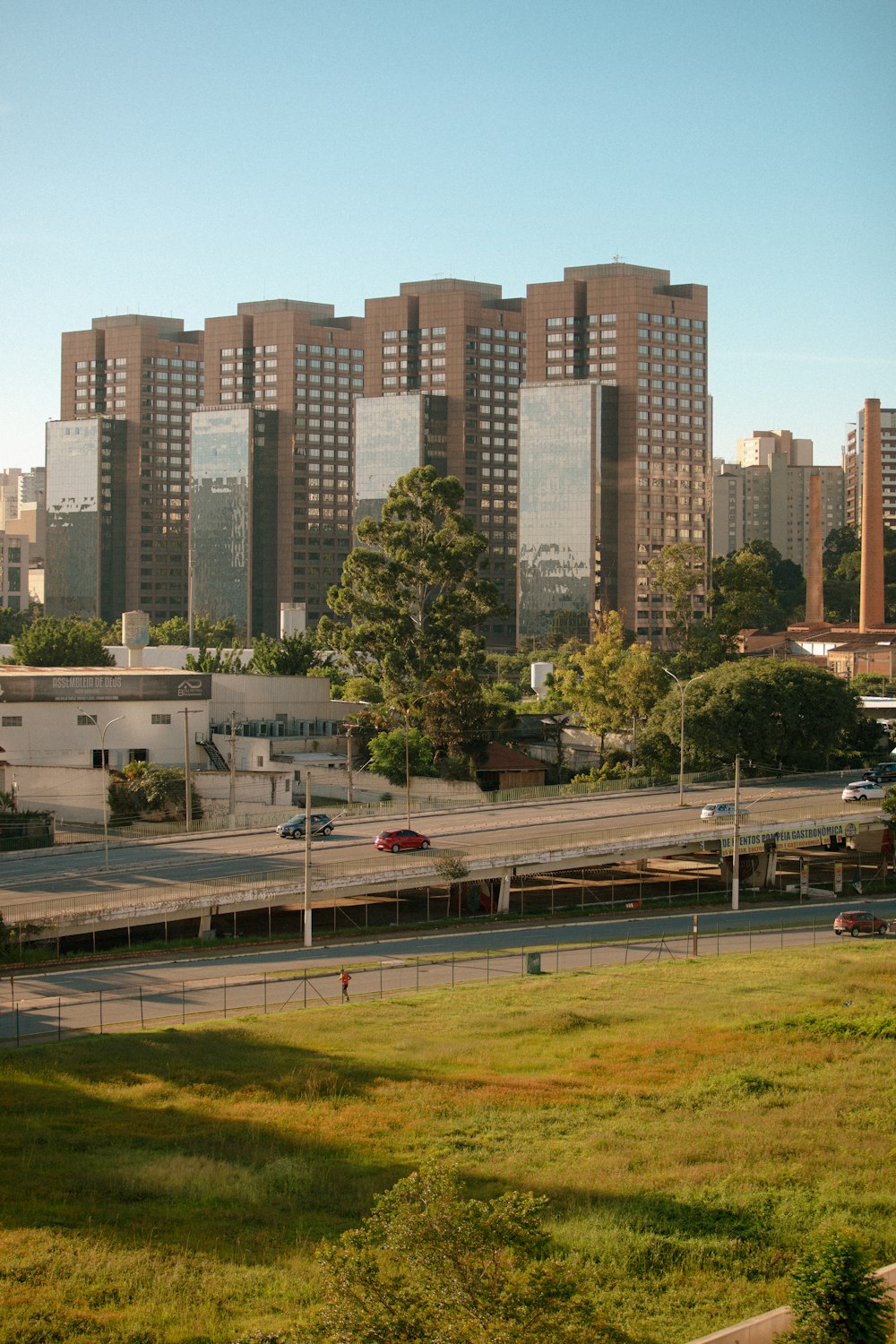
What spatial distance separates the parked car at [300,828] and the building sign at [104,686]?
24283mm

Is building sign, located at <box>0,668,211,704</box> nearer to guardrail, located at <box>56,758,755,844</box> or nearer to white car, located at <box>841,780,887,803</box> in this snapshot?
guardrail, located at <box>56,758,755,844</box>

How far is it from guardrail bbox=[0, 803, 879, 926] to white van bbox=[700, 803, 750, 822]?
0.46 metres

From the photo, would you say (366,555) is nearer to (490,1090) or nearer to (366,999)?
(366,999)

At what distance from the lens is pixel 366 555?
352 feet

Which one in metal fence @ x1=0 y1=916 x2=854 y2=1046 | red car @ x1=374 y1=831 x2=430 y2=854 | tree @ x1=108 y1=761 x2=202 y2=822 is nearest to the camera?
metal fence @ x1=0 y1=916 x2=854 y2=1046

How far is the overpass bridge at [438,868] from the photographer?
5606 cm

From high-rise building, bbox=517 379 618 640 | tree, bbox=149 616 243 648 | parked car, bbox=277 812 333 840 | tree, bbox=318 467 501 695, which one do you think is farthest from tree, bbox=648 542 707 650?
tree, bbox=149 616 243 648

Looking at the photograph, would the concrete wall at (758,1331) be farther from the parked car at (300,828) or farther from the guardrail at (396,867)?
the parked car at (300,828)

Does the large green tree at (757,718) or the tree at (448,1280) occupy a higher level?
the large green tree at (757,718)

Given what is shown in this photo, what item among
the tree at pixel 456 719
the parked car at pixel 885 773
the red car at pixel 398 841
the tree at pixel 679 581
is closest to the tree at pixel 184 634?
the tree at pixel 679 581

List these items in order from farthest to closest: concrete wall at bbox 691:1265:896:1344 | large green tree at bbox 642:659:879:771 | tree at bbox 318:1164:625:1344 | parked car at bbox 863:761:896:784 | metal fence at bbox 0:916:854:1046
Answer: large green tree at bbox 642:659:879:771, parked car at bbox 863:761:896:784, metal fence at bbox 0:916:854:1046, concrete wall at bbox 691:1265:896:1344, tree at bbox 318:1164:625:1344

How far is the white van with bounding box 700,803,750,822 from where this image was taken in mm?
71938

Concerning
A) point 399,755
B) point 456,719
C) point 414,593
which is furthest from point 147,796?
point 414,593

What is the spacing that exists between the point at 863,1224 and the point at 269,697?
8521 centimetres
